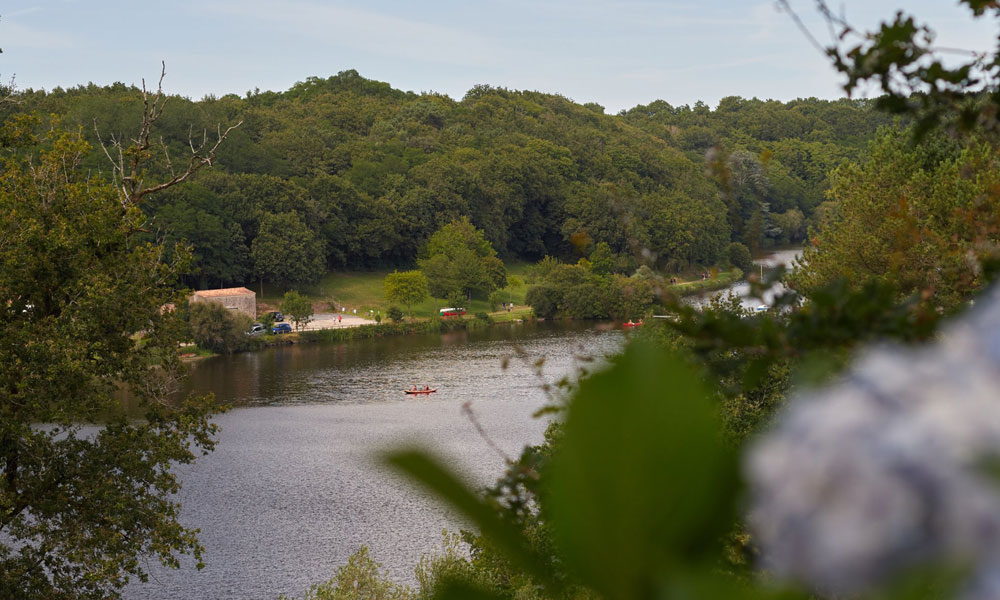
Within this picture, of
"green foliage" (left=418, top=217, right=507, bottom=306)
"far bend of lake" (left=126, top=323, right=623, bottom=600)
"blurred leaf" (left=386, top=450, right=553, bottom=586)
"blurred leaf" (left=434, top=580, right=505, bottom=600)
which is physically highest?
"blurred leaf" (left=386, top=450, right=553, bottom=586)

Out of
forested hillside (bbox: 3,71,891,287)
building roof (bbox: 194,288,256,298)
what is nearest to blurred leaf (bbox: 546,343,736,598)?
forested hillside (bbox: 3,71,891,287)

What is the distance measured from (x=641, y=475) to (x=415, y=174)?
296ft

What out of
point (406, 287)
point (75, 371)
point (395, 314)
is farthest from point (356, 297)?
point (75, 371)

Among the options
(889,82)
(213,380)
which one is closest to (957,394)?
(889,82)

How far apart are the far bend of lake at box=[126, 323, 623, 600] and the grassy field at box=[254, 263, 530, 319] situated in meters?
11.3

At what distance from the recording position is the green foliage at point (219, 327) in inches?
2108

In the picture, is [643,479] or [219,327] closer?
→ [643,479]

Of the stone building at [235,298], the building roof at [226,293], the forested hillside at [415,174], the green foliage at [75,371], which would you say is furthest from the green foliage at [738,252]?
the building roof at [226,293]

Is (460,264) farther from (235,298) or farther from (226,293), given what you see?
(226,293)

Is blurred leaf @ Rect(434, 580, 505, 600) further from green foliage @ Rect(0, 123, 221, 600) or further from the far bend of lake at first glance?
the far bend of lake

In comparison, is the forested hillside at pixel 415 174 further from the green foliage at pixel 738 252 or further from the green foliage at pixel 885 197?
the green foliage at pixel 738 252

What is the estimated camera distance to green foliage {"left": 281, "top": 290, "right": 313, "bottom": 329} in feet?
199

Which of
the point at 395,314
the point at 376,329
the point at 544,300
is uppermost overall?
the point at 544,300

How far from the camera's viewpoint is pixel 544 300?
64.9 m
